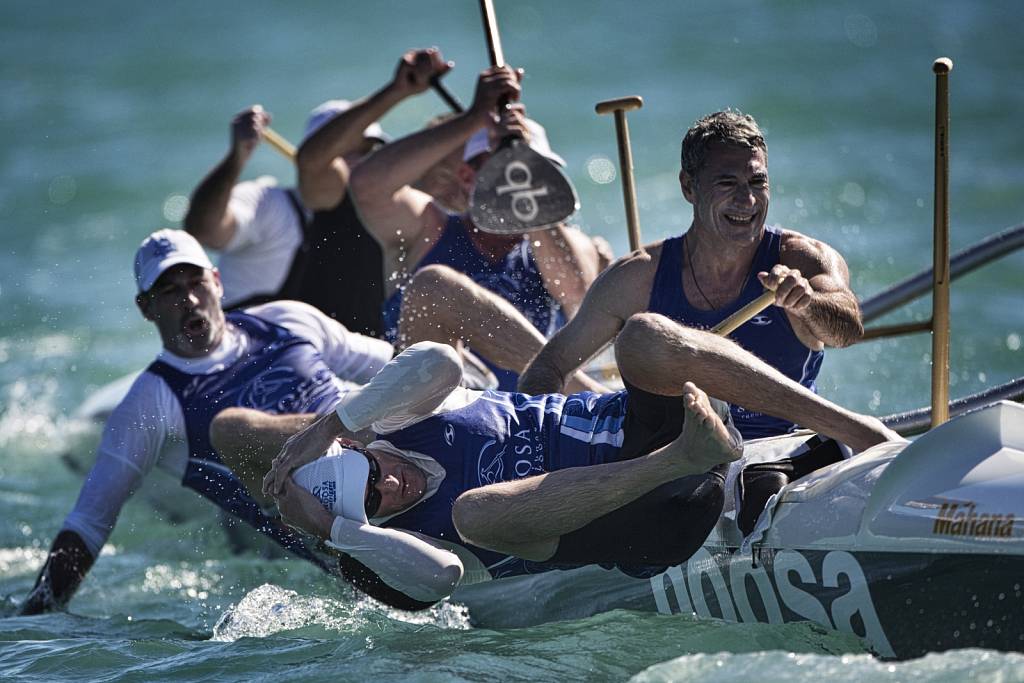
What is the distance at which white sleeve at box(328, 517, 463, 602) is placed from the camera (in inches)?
138

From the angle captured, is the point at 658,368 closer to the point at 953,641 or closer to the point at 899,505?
the point at 899,505

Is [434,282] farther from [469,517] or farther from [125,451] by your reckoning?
[469,517]

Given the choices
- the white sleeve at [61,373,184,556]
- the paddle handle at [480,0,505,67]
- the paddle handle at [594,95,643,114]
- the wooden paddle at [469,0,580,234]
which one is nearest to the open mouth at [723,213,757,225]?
the paddle handle at [594,95,643,114]

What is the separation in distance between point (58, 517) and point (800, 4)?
38.0 feet

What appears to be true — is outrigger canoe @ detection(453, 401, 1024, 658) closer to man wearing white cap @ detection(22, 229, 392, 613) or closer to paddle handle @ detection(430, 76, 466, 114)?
man wearing white cap @ detection(22, 229, 392, 613)

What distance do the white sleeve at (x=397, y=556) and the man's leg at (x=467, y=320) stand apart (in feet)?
4.56

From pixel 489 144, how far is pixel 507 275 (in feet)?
1.89

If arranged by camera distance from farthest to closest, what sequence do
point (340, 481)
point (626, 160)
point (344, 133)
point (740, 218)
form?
point (344, 133)
point (626, 160)
point (740, 218)
point (340, 481)

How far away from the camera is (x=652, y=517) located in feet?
11.5

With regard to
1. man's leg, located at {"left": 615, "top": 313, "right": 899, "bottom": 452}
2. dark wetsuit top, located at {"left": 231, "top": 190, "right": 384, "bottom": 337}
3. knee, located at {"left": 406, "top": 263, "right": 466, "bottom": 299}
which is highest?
dark wetsuit top, located at {"left": 231, "top": 190, "right": 384, "bottom": 337}

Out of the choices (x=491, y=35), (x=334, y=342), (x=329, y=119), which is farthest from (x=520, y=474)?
(x=329, y=119)

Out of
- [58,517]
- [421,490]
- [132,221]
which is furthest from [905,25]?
[421,490]

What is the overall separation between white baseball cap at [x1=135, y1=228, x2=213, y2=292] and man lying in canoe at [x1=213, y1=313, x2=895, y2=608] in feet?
4.26

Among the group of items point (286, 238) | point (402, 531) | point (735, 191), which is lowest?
point (402, 531)
